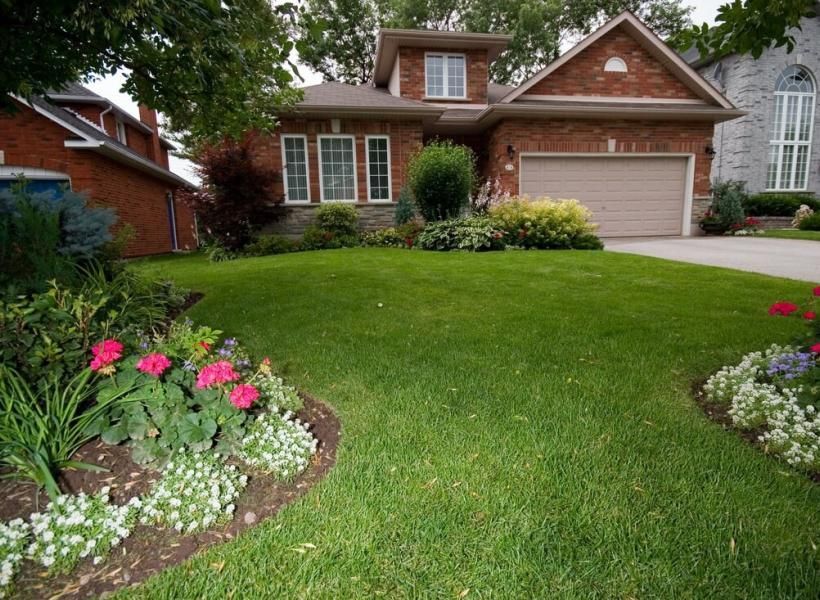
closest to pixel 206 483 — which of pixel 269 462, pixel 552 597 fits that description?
pixel 269 462

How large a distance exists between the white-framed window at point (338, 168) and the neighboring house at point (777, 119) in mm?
13245

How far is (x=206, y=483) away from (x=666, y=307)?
4.39 meters

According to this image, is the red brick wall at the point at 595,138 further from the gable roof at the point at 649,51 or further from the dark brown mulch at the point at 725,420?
the dark brown mulch at the point at 725,420

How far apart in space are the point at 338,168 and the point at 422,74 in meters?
4.06

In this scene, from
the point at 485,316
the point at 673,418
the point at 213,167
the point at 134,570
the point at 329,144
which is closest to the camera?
the point at 134,570

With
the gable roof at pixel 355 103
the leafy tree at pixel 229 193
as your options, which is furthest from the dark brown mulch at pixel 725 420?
the gable roof at pixel 355 103

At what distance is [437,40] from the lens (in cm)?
1266

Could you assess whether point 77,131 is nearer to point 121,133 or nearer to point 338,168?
point 121,133

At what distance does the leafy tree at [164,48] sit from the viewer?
2383 millimetres

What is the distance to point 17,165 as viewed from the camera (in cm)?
993

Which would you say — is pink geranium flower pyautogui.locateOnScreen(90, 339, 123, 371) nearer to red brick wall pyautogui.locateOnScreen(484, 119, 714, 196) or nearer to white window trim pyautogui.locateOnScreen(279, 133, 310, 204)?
white window trim pyautogui.locateOnScreen(279, 133, 310, 204)

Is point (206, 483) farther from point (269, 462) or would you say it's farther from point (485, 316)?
point (485, 316)

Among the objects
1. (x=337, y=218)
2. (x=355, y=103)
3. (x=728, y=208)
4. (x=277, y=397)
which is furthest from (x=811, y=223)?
(x=277, y=397)

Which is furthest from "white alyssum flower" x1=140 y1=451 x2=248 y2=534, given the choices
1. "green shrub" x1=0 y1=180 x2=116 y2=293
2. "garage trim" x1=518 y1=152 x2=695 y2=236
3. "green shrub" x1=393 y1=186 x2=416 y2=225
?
"garage trim" x1=518 y1=152 x2=695 y2=236
